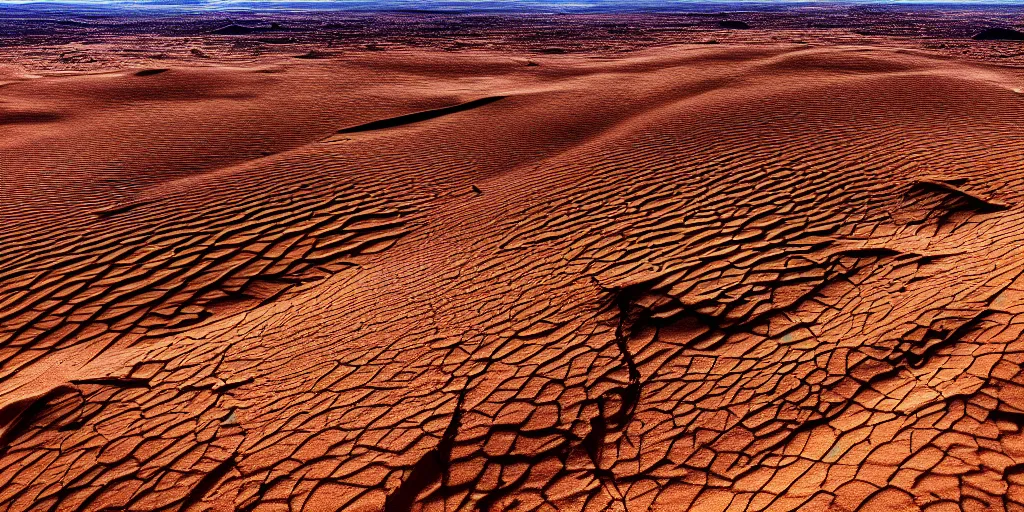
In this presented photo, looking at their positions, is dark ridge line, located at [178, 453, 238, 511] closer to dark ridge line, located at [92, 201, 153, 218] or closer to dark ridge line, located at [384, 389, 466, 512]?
dark ridge line, located at [384, 389, 466, 512]

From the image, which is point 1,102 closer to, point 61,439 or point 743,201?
point 61,439

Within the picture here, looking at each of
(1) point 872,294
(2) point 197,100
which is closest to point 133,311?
(1) point 872,294

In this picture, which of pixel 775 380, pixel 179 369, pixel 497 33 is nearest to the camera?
pixel 775 380

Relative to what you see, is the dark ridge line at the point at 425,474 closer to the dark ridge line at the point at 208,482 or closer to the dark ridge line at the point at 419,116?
the dark ridge line at the point at 208,482

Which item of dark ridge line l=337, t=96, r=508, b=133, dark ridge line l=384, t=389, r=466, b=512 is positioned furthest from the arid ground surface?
dark ridge line l=337, t=96, r=508, b=133

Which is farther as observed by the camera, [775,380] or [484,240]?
[484,240]

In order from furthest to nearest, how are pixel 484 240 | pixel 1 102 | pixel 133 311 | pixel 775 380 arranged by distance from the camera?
pixel 1 102
pixel 484 240
pixel 133 311
pixel 775 380

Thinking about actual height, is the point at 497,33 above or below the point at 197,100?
above
